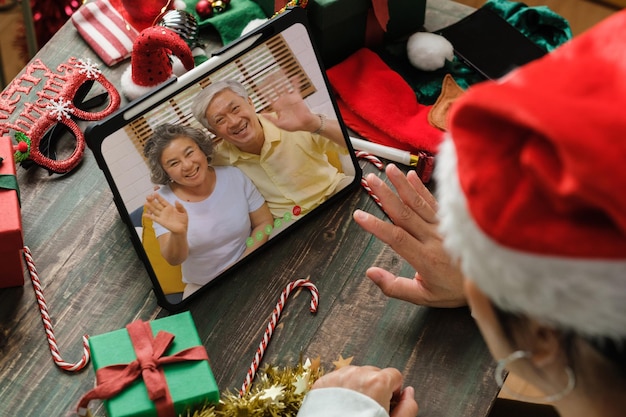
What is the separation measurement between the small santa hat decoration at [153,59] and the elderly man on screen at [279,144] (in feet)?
0.47

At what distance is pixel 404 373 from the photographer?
113cm

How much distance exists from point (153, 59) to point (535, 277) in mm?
864

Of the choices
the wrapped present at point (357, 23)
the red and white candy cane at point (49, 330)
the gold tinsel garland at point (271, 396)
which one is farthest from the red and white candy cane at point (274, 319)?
the wrapped present at point (357, 23)

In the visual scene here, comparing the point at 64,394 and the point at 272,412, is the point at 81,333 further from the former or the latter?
the point at 272,412

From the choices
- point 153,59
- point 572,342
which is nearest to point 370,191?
point 153,59

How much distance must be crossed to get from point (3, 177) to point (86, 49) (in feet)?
1.31

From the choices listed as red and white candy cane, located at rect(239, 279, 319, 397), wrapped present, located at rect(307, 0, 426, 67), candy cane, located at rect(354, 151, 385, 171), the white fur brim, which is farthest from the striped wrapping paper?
the white fur brim

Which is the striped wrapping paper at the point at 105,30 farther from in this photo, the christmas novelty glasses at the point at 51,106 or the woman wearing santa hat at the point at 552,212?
the woman wearing santa hat at the point at 552,212

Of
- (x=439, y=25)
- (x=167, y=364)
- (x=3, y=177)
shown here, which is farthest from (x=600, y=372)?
(x=439, y=25)

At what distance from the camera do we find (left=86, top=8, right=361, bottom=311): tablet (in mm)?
1154

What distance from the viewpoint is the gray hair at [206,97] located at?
118cm

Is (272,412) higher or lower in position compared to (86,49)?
lower

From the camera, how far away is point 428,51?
4.84 ft

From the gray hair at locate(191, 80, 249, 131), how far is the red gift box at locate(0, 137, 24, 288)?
275mm
